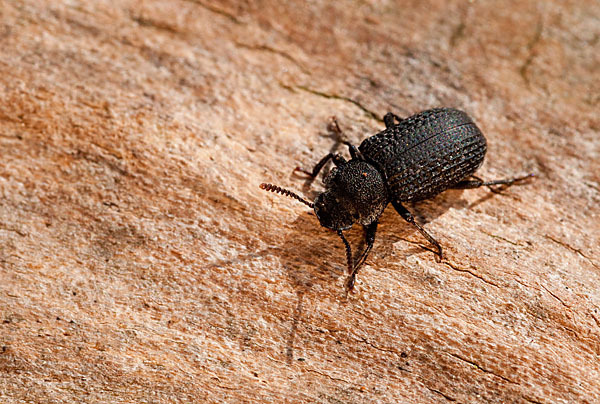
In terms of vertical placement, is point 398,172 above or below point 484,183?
below

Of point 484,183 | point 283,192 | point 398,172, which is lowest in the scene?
point 283,192

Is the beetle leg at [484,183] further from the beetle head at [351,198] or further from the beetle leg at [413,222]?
the beetle head at [351,198]

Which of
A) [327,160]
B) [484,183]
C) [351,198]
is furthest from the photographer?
[484,183]

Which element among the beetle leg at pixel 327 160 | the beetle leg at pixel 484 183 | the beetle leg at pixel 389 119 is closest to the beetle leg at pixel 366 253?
the beetle leg at pixel 327 160

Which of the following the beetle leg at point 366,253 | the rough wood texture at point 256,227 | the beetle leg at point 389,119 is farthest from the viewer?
the beetle leg at point 389,119

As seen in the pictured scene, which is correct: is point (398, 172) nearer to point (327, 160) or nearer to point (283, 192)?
point (327, 160)

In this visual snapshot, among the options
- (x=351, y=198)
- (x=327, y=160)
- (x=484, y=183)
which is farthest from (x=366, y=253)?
(x=484, y=183)

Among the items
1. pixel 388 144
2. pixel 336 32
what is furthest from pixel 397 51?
pixel 388 144

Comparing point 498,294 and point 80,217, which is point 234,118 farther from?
point 498,294
